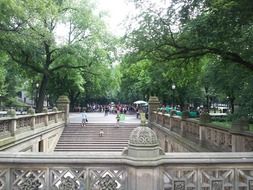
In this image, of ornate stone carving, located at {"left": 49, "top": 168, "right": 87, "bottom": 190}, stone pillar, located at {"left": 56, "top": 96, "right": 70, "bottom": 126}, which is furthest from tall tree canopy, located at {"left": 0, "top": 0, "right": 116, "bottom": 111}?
ornate stone carving, located at {"left": 49, "top": 168, "right": 87, "bottom": 190}

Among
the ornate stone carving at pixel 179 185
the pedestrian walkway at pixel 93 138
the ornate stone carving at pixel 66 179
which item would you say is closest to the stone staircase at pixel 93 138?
the pedestrian walkway at pixel 93 138

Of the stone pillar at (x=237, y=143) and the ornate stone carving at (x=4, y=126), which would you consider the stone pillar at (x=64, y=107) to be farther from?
the stone pillar at (x=237, y=143)

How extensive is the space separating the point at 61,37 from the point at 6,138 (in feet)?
68.0

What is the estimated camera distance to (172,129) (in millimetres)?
21766

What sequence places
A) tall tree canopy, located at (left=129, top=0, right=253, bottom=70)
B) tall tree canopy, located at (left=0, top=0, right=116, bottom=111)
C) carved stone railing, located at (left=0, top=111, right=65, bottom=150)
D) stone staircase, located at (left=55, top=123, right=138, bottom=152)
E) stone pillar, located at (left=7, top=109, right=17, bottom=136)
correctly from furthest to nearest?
tall tree canopy, located at (left=0, top=0, right=116, bottom=111) → stone staircase, located at (left=55, top=123, right=138, bottom=152) → stone pillar, located at (left=7, top=109, right=17, bottom=136) → carved stone railing, located at (left=0, top=111, right=65, bottom=150) → tall tree canopy, located at (left=129, top=0, right=253, bottom=70)

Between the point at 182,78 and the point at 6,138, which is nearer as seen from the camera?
the point at 6,138

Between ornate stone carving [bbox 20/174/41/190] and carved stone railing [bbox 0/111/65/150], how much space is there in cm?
1018

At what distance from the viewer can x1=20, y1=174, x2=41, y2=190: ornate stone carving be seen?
5.12 meters

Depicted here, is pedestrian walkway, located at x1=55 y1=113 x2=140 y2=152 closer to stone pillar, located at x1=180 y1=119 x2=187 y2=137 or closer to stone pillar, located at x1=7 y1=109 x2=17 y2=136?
stone pillar, located at x1=180 y1=119 x2=187 y2=137

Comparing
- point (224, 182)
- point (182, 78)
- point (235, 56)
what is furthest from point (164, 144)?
point (224, 182)

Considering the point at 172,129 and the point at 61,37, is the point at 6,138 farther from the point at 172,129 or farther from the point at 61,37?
the point at 61,37

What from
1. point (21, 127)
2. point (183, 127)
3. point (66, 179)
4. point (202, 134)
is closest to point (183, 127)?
point (183, 127)

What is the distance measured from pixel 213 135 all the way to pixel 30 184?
872 cm

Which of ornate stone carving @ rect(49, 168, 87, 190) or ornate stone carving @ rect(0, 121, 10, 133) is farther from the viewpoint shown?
ornate stone carving @ rect(0, 121, 10, 133)
